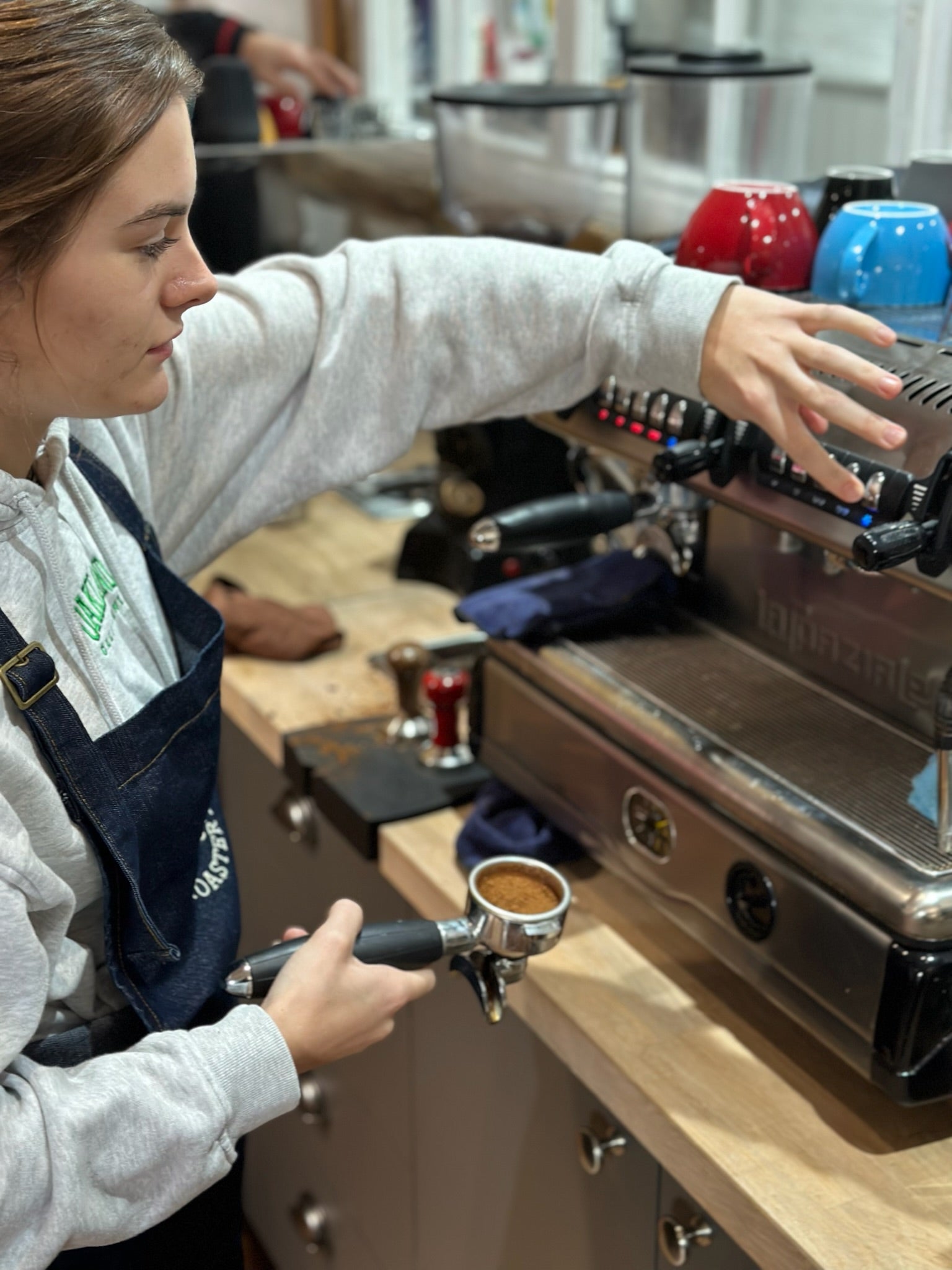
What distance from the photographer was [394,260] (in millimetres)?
1042

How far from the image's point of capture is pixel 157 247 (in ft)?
2.40

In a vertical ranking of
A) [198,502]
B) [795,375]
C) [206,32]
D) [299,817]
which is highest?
[206,32]

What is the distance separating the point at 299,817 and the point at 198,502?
54 cm

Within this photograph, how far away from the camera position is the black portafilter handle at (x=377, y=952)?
33.3 inches

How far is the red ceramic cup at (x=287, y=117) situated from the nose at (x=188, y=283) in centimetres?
173

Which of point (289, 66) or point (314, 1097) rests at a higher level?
point (289, 66)

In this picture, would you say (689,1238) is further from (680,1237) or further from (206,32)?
(206,32)

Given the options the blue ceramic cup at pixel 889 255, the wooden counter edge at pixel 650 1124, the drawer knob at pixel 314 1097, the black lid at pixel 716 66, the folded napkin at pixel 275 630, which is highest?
the black lid at pixel 716 66

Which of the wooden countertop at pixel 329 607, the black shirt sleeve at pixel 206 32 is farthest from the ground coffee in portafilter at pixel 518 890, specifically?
the black shirt sleeve at pixel 206 32

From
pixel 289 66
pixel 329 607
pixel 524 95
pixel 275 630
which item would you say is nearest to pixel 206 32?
pixel 289 66

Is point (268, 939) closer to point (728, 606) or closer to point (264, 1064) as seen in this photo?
point (728, 606)

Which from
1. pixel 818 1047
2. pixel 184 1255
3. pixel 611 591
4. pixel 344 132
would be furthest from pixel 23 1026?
pixel 344 132

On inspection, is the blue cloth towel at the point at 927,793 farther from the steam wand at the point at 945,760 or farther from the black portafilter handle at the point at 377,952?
the black portafilter handle at the point at 377,952

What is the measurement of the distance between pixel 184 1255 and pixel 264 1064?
0.32 m
